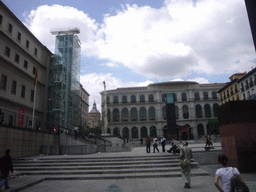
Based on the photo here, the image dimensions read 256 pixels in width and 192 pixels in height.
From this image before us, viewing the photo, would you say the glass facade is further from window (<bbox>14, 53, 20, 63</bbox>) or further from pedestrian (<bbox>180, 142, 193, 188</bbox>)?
pedestrian (<bbox>180, 142, 193, 188</bbox>)

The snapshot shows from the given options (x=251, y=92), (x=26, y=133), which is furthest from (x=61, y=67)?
(x=251, y=92)

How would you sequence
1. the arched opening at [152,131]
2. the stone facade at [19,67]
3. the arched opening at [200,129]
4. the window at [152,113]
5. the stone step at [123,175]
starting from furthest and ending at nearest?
the window at [152,113], the arched opening at [152,131], the arched opening at [200,129], the stone facade at [19,67], the stone step at [123,175]

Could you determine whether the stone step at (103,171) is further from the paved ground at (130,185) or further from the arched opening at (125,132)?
the arched opening at (125,132)

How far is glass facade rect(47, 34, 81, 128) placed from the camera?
3456 centimetres

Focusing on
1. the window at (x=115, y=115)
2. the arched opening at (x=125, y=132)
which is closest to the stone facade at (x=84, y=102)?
the window at (x=115, y=115)

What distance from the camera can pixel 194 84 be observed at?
6375cm

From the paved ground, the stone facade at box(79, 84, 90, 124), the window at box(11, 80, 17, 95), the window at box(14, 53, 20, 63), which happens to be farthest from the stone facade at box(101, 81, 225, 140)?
the paved ground

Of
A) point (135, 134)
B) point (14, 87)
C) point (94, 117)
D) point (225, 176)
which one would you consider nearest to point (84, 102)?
point (135, 134)

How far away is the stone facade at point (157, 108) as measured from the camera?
198 ft

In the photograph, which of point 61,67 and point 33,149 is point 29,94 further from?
point 33,149

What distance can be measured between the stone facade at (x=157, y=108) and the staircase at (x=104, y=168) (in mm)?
48098

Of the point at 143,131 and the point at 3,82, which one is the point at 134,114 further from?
the point at 3,82

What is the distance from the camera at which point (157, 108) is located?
→ 203ft

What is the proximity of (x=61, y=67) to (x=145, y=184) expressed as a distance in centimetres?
3201
